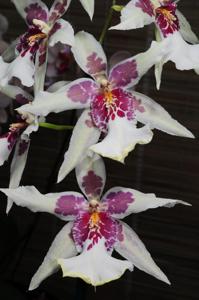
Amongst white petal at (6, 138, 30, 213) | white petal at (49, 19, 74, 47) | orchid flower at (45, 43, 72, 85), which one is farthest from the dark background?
white petal at (49, 19, 74, 47)

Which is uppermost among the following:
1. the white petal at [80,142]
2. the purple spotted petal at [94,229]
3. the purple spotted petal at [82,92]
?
the purple spotted petal at [82,92]

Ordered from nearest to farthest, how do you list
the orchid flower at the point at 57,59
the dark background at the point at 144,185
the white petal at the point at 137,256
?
the white petal at the point at 137,256 → the orchid flower at the point at 57,59 → the dark background at the point at 144,185

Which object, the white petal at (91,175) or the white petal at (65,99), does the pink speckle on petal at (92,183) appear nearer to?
the white petal at (91,175)

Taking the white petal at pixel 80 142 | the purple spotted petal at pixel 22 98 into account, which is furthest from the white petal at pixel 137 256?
the purple spotted petal at pixel 22 98

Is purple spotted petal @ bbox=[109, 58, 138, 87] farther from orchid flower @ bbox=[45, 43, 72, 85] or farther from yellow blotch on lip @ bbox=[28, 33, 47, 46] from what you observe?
orchid flower @ bbox=[45, 43, 72, 85]

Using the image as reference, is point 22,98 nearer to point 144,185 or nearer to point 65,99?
point 65,99

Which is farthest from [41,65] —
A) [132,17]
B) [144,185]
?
[144,185]

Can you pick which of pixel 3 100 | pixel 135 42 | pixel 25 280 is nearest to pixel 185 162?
pixel 135 42
